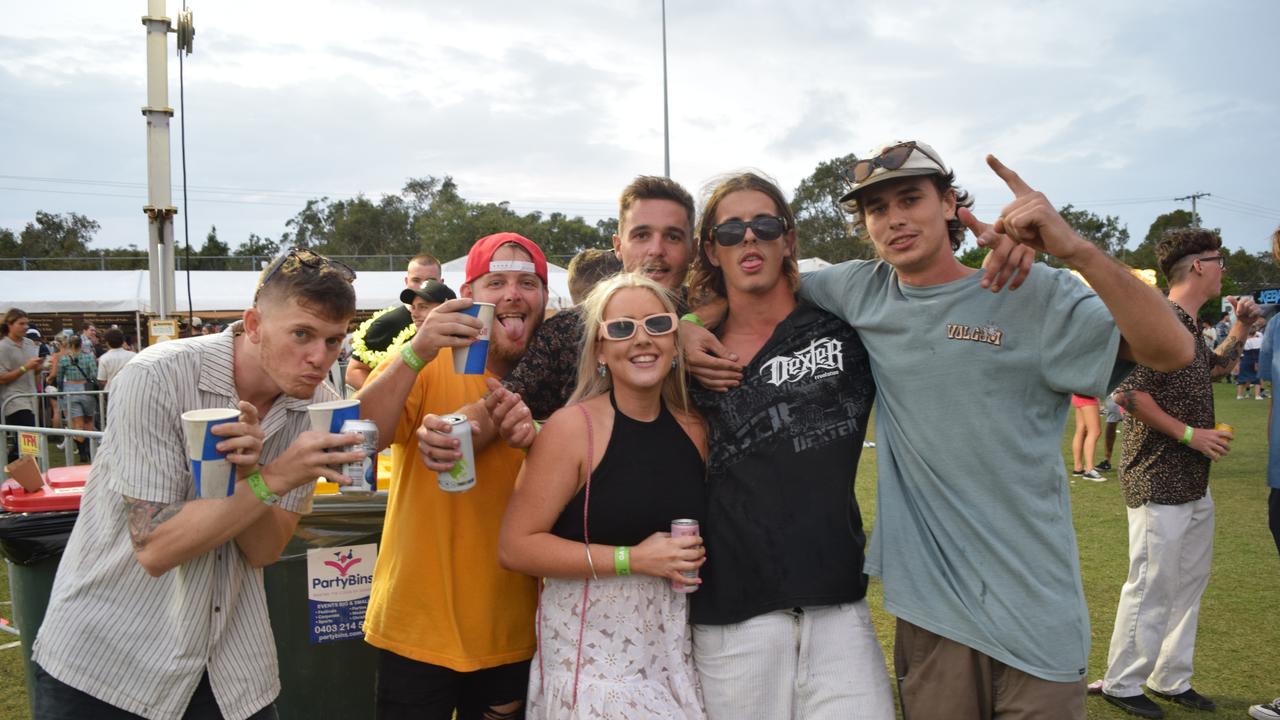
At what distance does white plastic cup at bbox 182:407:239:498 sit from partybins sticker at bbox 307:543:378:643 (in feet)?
5.44

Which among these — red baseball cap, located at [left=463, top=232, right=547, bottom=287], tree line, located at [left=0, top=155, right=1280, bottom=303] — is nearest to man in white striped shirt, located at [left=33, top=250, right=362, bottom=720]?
red baseball cap, located at [left=463, top=232, right=547, bottom=287]

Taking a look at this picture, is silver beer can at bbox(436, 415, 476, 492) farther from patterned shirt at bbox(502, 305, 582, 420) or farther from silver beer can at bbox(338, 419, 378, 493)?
patterned shirt at bbox(502, 305, 582, 420)

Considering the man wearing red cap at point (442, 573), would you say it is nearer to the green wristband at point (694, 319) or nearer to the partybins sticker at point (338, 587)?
the green wristband at point (694, 319)

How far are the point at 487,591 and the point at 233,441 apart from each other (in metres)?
1.01

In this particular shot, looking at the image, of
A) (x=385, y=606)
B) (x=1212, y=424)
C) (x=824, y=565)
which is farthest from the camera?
(x=1212, y=424)

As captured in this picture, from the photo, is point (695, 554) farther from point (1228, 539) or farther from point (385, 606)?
point (1228, 539)

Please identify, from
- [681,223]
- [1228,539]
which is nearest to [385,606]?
[681,223]

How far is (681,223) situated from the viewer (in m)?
3.31

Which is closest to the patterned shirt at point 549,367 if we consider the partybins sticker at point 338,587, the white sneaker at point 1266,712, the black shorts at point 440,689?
the black shorts at point 440,689

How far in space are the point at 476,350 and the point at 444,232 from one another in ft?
178

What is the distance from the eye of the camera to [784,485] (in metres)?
2.49

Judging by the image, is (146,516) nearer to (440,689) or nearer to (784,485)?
(440,689)

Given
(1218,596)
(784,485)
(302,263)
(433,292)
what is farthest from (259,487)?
(1218,596)

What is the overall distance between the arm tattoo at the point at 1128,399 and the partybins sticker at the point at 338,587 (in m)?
4.08
